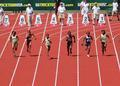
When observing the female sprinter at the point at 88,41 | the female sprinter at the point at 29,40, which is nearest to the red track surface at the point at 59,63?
the female sprinter at the point at 29,40

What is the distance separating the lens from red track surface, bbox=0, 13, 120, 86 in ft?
96.9

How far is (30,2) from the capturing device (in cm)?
4538

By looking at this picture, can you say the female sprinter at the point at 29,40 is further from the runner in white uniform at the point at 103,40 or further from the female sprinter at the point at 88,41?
the runner in white uniform at the point at 103,40

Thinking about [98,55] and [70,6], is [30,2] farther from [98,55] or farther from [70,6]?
[98,55]

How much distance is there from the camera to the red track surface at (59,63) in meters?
29.5

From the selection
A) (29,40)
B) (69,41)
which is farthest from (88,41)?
(29,40)

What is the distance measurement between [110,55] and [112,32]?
17.2 feet

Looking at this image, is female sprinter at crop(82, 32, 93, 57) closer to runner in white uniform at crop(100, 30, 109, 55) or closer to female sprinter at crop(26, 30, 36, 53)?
runner in white uniform at crop(100, 30, 109, 55)

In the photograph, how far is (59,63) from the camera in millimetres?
32219

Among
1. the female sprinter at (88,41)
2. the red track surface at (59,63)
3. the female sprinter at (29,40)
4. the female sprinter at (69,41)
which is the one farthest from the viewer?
the female sprinter at (29,40)

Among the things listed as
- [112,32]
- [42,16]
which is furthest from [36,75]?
[42,16]

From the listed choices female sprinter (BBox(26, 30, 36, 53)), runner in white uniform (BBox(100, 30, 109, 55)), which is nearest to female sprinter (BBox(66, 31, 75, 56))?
runner in white uniform (BBox(100, 30, 109, 55))

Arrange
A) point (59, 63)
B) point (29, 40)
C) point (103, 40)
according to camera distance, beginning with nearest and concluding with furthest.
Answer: point (59, 63)
point (103, 40)
point (29, 40)

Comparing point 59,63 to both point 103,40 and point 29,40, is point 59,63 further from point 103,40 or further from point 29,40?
point 103,40
